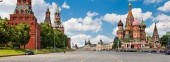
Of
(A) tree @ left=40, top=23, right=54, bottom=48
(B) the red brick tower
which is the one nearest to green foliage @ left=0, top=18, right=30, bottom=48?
(B) the red brick tower

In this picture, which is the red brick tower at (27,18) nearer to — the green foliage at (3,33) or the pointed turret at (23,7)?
the pointed turret at (23,7)

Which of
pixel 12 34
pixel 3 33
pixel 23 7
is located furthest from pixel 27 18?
pixel 3 33

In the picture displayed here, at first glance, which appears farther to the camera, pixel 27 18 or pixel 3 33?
pixel 27 18

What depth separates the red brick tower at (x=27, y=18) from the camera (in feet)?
468

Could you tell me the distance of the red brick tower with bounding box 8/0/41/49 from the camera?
143m

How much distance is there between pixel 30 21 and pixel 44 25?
21129 mm

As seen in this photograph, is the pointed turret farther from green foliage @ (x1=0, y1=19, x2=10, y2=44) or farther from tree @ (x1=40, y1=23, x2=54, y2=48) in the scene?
green foliage @ (x1=0, y1=19, x2=10, y2=44)

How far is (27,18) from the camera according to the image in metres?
148

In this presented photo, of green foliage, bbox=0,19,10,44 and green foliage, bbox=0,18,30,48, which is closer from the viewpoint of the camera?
green foliage, bbox=0,19,10,44

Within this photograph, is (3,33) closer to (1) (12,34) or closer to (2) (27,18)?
(1) (12,34)

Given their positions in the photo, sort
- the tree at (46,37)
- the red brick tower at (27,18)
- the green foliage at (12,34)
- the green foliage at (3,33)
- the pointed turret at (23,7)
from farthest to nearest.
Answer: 1. the tree at (46,37)
2. the pointed turret at (23,7)
3. the red brick tower at (27,18)
4. the green foliage at (12,34)
5. the green foliage at (3,33)

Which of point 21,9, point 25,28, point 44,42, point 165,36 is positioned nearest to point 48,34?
point 44,42

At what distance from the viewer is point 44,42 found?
530 ft

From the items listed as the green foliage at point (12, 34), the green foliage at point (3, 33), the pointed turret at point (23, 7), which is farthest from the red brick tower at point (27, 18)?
the green foliage at point (3, 33)
